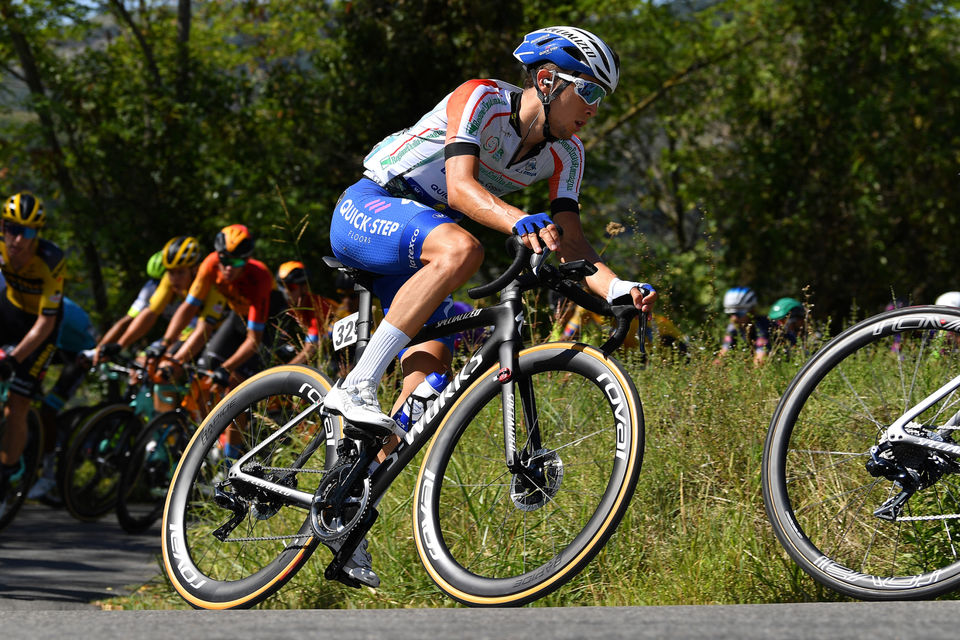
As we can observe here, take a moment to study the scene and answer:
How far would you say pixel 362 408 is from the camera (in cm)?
368

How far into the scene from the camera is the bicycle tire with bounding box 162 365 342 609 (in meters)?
3.88

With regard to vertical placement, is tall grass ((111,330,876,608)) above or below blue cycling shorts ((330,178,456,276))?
below

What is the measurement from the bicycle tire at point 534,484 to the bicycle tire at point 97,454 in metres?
5.76

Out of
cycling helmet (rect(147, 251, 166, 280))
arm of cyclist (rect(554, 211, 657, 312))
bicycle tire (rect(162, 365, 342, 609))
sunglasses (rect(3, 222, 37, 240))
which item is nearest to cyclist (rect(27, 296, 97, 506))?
cycling helmet (rect(147, 251, 166, 280))

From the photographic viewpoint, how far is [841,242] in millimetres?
19562

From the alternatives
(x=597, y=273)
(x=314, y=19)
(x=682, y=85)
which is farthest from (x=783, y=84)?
Answer: (x=597, y=273)

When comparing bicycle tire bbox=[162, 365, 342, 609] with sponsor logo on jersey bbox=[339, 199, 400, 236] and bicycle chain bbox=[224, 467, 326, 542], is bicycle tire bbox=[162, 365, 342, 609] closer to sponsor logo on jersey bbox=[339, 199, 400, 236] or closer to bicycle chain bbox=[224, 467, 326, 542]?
bicycle chain bbox=[224, 467, 326, 542]

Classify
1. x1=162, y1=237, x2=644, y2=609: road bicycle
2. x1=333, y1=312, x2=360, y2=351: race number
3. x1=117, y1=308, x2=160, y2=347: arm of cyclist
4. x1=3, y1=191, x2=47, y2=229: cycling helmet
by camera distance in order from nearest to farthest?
1. x1=162, y1=237, x2=644, y2=609: road bicycle
2. x1=333, y1=312, x2=360, y2=351: race number
3. x1=3, y1=191, x2=47, y2=229: cycling helmet
4. x1=117, y1=308, x2=160, y2=347: arm of cyclist

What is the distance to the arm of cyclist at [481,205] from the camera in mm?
3416

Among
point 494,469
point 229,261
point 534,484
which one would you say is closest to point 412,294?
point 494,469

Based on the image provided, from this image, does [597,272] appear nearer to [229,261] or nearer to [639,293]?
[639,293]

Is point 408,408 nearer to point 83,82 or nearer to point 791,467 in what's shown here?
point 791,467

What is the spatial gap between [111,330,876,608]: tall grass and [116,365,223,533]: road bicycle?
3.23 metres

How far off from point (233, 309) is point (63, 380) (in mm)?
1826
